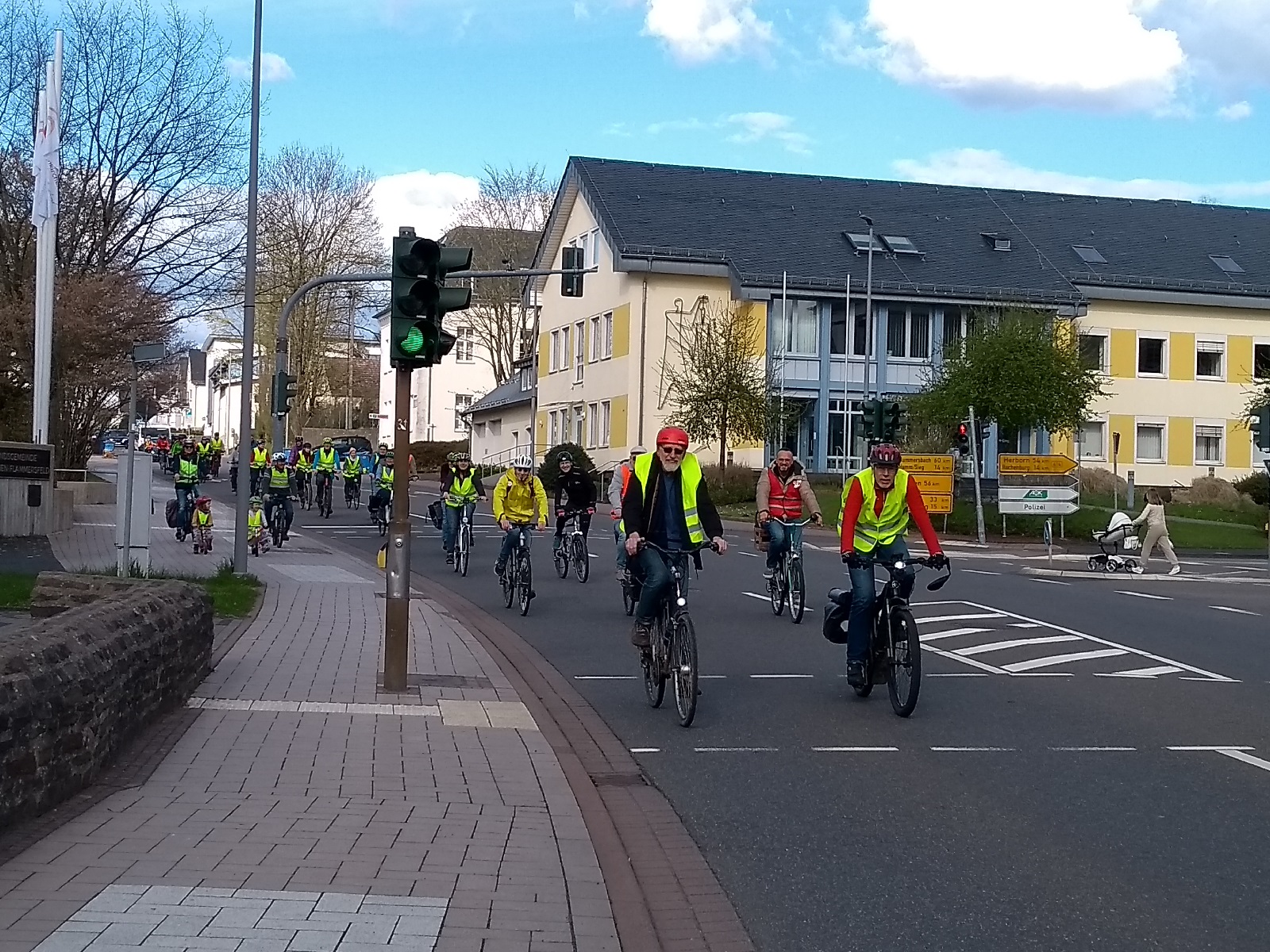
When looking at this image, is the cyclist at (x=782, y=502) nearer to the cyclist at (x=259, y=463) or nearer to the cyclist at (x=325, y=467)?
the cyclist at (x=259, y=463)

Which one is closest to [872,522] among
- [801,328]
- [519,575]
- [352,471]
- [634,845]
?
[634,845]

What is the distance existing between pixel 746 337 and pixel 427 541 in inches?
767

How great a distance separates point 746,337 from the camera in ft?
152

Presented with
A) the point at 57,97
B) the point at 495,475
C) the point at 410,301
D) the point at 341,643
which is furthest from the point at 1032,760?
the point at 495,475

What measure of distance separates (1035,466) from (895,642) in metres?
22.3

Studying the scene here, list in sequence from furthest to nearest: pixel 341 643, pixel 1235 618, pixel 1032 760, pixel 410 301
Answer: pixel 1235 618 → pixel 341 643 → pixel 410 301 → pixel 1032 760

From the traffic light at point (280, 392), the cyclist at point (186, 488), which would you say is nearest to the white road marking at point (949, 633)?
the traffic light at point (280, 392)

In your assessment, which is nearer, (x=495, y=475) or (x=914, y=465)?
(x=914, y=465)

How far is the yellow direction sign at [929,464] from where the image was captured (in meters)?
34.2

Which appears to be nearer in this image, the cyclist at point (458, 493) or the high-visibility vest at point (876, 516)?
the high-visibility vest at point (876, 516)

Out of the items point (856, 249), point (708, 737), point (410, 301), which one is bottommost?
point (708, 737)

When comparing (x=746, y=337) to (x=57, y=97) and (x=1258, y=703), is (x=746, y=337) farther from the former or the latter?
(x=1258, y=703)

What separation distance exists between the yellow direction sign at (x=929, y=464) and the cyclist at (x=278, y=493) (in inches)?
556

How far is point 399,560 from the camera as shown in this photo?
1077cm
